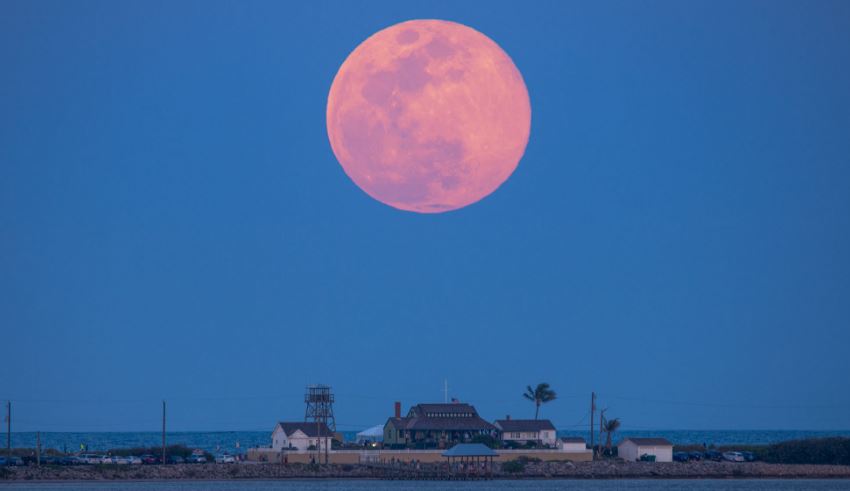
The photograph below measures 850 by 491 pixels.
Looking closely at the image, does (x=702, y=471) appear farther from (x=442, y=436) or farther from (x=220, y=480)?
(x=220, y=480)

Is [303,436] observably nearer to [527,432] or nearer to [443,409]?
[443,409]

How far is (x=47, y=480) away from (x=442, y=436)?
3746 cm

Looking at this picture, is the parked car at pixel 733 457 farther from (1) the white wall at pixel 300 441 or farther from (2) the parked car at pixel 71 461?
(2) the parked car at pixel 71 461

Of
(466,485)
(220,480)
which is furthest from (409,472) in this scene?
(220,480)

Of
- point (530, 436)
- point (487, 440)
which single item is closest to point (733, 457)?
point (530, 436)

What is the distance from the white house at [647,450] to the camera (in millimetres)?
117312

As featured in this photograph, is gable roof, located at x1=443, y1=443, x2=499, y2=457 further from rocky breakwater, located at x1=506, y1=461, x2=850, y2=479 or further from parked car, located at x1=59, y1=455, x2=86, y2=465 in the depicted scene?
parked car, located at x1=59, y1=455, x2=86, y2=465

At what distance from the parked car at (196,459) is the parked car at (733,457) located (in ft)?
176

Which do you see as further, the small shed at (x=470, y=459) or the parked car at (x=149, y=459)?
the parked car at (x=149, y=459)

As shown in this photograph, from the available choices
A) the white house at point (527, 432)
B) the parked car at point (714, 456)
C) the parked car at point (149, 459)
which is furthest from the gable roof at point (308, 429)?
the parked car at point (714, 456)

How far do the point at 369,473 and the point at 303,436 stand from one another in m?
12.1

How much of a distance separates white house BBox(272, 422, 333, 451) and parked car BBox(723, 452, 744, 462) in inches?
1629

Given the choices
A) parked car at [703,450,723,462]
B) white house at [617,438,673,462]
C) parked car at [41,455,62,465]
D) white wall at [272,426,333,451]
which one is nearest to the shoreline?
white house at [617,438,673,462]

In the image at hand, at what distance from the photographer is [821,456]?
124062mm
